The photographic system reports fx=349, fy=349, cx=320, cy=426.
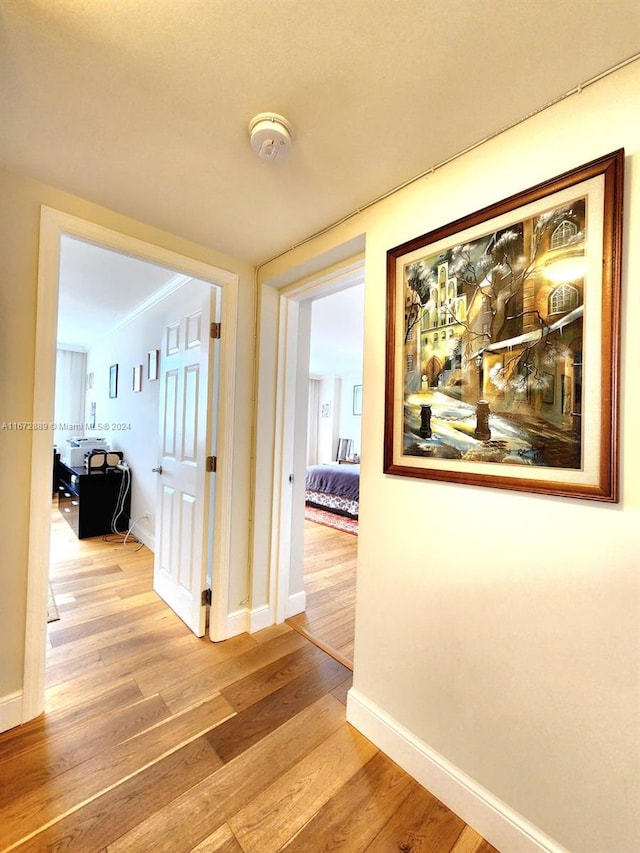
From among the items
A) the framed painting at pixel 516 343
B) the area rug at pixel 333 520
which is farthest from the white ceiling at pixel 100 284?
the area rug at pixel 333 520

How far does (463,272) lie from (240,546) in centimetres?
183

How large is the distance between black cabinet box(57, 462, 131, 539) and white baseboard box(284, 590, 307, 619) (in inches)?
95.9

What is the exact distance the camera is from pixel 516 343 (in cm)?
106

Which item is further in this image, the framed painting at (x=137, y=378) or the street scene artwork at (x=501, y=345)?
the framed painting at (x=137, y=378)

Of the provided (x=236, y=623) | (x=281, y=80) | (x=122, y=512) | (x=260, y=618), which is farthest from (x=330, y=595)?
(x=281, y=80)

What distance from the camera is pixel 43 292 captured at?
144cm

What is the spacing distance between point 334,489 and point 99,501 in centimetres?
295

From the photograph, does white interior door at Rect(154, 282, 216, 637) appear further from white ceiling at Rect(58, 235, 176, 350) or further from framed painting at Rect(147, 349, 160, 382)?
framed painting at Rect(147, 349, 160, 382)

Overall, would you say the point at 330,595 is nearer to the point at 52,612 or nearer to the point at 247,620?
the point at 247,620

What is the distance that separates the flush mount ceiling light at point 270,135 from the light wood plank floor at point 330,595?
2.32 metres

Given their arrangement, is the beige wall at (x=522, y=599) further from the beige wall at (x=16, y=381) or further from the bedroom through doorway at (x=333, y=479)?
the beige wall at (x=16, y=381)

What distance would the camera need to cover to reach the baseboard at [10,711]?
4.52 ft

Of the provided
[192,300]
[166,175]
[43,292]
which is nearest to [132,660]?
[43,292]

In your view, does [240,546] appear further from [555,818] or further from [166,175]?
[166,175]
